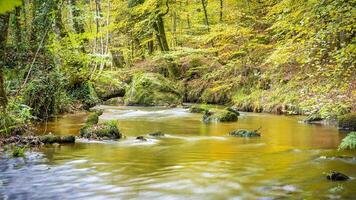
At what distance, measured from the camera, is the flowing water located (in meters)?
5.39

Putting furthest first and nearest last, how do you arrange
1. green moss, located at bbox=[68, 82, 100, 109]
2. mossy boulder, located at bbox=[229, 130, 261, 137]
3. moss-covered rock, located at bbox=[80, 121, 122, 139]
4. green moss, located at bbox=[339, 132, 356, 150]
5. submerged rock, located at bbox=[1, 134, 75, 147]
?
green moss, located at bbox=[68, 82, 100, 109], mossy boulder, located at bbox=[229, 130, 261, 137], moss-covered rock, located at bbox=[80, 121, 122, 139], submerged rock, located at bbox=[1, 134, 75, 147], green moss, located at bbox=[339, 132, 356, 150]

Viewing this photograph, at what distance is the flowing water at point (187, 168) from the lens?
5395 mm

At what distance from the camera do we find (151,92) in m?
22.4

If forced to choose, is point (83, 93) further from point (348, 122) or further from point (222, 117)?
point (348, 122)

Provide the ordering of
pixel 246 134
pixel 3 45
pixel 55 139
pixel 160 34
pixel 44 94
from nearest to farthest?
pixel 55 139, pixel 3 45, pixel 246 134, pixel 44 94, pixel 160 34

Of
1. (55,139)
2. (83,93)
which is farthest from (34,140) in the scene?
(83,93)

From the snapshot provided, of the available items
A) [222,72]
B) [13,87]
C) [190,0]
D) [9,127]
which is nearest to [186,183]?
[9,127]

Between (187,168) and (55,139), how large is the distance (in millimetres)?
3533

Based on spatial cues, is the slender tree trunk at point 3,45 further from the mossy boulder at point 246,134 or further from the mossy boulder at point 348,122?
the mossy boulder at point 348,122

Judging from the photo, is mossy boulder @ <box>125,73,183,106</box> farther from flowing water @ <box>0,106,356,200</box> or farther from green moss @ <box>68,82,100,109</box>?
flowing water @ <box>0,106,356,200</box>

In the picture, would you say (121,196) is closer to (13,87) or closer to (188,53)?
(13,87)

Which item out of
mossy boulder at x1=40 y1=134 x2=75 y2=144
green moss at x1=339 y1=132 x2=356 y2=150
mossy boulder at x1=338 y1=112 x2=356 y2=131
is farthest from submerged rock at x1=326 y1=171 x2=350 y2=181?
mossy boulder at x1=338 y1=112 x2=356 y2=131

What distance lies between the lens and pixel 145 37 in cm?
2956

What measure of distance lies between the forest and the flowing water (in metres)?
0.16
